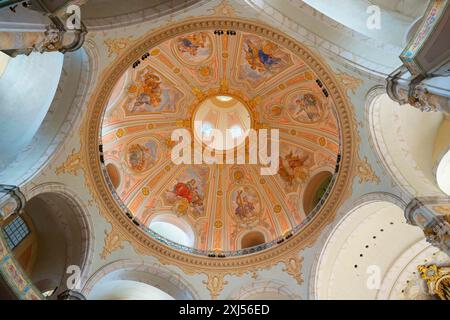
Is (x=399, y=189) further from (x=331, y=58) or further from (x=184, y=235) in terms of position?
(x=184, y=235)

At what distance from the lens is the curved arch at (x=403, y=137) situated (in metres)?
10.1

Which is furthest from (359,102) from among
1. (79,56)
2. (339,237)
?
(79,56)

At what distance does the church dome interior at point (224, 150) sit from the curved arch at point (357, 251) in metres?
0.05

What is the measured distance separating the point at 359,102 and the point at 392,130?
127cm

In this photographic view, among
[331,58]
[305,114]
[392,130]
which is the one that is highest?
→ [305,114]

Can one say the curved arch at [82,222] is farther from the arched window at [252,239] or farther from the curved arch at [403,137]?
the curved arch at [403,137]

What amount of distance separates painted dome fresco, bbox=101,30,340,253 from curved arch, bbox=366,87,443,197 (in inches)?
190

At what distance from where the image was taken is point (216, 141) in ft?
64.1

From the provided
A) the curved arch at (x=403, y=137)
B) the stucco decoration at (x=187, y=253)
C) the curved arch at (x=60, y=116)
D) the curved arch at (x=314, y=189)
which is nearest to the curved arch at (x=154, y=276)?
the stucco decoration at (x=187, y=253)

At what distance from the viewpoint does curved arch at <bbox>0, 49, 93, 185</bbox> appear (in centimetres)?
1026

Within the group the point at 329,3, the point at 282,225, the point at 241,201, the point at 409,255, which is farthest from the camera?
the point at 241,201

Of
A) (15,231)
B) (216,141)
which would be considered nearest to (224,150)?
(216,141)

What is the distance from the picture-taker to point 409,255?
12.5 metres

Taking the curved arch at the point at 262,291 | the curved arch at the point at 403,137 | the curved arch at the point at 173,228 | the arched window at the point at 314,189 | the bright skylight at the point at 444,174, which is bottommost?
the curved arch at the point at 262,291
